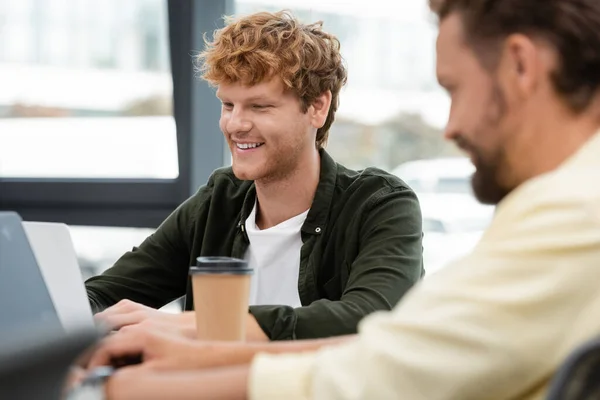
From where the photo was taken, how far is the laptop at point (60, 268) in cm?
158

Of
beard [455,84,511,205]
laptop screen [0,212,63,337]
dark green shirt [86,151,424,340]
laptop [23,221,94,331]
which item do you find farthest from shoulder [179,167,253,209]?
beard [455,84,511,205]

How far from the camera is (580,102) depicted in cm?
115

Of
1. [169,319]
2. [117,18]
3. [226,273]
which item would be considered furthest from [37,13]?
[226,273]

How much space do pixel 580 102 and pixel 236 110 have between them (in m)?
1.24

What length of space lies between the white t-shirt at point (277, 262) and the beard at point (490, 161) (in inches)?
37.2

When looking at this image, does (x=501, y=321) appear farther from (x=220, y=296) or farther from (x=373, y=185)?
(x=373, y=185)

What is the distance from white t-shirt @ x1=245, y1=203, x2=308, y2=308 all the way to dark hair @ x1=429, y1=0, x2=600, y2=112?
1.11 m

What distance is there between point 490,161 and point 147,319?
718 millimetres

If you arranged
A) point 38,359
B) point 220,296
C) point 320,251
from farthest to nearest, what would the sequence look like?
point 320,251
point 220,296
point 38,359

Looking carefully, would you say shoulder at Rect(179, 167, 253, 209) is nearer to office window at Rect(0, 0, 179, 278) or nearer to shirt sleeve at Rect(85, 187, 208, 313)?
shirt sleeve at Rect(85, 187, 208, 313)

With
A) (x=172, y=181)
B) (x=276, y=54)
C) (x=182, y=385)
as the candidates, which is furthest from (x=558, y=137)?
(x=172, y=181)

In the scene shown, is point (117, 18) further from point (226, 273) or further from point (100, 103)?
point (226, 273)

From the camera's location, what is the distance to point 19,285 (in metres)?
1.46

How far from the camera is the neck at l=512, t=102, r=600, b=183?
115cm
